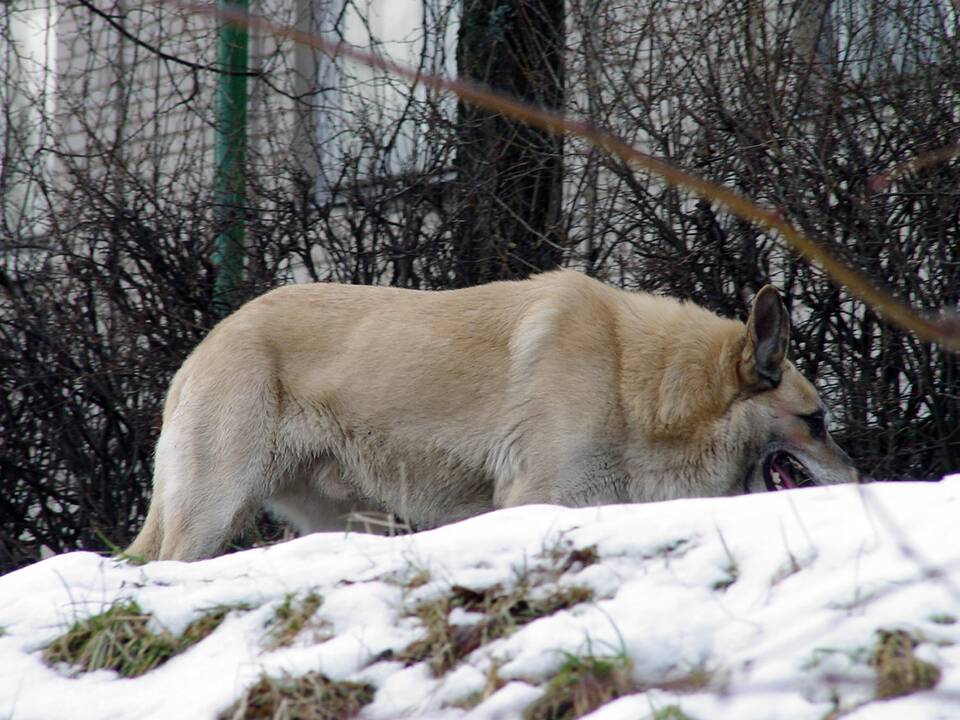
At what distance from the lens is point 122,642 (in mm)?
3230

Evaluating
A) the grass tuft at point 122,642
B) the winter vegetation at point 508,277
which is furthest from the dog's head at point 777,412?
the grass tuft at point 122,642

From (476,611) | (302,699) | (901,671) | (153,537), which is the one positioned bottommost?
(153,537)

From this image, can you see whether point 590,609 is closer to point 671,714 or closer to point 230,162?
point 671,714

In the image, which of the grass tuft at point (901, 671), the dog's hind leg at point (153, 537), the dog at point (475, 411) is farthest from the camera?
the dog's hind leg at point (153, 537)

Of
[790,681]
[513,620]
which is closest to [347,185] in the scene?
[513,620]

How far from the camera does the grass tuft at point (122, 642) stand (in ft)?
10.4

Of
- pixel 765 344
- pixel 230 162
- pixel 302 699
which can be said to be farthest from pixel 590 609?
pixel 230 162

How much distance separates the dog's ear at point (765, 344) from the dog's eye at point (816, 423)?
21 centimetres

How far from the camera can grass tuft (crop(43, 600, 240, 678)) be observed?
125 inches

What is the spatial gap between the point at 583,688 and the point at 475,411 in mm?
2670

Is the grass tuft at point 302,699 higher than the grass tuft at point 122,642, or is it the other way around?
the grass tuft at point 302,699

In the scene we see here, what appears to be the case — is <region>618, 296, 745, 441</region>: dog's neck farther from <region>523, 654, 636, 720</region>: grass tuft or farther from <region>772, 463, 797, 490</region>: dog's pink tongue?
<region>523, 654, 636, 720</region>: grass tuft

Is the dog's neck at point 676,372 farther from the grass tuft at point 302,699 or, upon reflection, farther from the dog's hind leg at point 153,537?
the grass tuft at point 302,699

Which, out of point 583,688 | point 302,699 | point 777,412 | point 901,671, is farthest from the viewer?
point 777,412
